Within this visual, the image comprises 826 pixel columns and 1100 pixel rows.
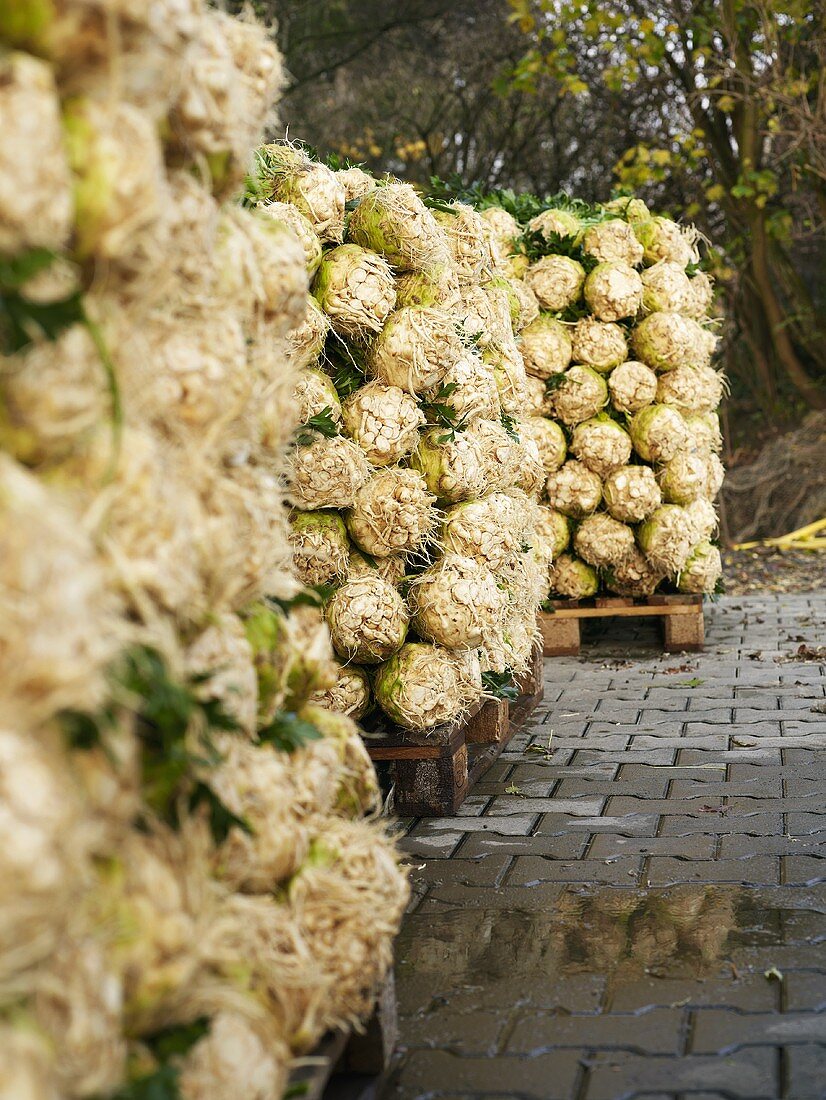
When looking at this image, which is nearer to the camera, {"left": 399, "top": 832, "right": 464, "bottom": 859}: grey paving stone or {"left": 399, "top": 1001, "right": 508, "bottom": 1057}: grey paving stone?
{"left": 399, "top": 1001, "right": 508, "bottom": 1057}: grey paving stone

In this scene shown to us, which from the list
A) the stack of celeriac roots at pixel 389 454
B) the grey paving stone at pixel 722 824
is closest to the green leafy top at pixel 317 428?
the stack of celeriac roots at pixel 389 454

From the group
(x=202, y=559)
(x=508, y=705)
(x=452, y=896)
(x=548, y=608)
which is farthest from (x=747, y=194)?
(x=202, y=559)

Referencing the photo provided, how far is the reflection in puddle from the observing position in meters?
3.04

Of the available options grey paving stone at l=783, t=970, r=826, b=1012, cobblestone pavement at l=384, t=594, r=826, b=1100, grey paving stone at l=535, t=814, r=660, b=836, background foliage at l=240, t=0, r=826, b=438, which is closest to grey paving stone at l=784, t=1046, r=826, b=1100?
cobblestone pavement at l=384, t=594, r=826, b=1100

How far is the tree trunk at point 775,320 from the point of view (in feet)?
38.6

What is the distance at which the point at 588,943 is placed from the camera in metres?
3.20

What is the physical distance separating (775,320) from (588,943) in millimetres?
10131

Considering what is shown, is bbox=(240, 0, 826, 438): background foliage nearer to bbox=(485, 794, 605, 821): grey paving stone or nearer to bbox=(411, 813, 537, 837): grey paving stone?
bbox=(485, 794, 605, 821): grey paving stone

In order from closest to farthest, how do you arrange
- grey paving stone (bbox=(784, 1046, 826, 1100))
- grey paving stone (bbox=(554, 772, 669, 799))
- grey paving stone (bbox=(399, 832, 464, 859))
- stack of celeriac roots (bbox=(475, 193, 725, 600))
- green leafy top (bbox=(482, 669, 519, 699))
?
grey paving stone (bbox=(784, 1046, 826, 1100)) → grey paving stone (bbox=(399, 832, 464, 859)) → grey paving stone (bbox=(554, 772, 669, 799)) → green leafy top (bbox=(482, 669, 519, 699)) → stack of celeriac roots (bbox=(475, 193, 725, 600))

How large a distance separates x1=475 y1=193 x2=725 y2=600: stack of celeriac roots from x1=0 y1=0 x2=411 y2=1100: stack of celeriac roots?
4.49 meters

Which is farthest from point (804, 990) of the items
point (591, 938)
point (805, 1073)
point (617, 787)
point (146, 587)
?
point (146, 587)

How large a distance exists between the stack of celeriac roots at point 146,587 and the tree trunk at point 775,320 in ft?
34.2

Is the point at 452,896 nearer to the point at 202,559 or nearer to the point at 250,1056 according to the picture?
the point at 250,1056

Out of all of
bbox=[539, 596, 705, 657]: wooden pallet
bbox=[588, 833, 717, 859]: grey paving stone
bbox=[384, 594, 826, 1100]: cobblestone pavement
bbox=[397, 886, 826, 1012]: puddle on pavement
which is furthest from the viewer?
bbox=[539, 596, 705, 657]: wooden pallet
